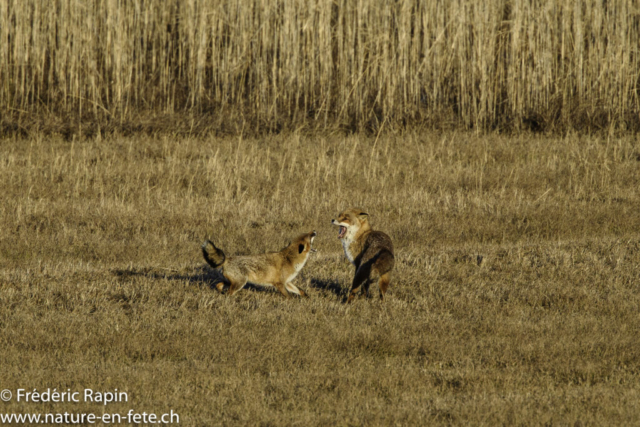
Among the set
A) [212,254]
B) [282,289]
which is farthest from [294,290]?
[212,254]

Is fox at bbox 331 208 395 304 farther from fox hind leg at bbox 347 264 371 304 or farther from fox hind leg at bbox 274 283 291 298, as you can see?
fox hind leg at bbox 274 283 291 298

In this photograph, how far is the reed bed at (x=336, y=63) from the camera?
17188 mm

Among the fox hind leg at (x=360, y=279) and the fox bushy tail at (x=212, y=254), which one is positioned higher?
the fox bushy tail at (x=212, y=254)

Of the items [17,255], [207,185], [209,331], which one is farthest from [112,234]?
[209,331]

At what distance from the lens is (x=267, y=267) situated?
24.9ft

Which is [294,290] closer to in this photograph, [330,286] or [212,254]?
[330,286]

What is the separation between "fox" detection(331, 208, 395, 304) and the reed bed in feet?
29.5

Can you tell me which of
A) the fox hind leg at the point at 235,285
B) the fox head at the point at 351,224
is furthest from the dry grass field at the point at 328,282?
the fox head at the point at 351,224

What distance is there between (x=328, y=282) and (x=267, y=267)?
1197 millimetres

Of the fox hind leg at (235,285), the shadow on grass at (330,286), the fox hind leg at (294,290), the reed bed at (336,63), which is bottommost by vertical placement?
the shadow on grass at (330,286)

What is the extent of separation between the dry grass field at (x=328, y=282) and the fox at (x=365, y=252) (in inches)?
9.9

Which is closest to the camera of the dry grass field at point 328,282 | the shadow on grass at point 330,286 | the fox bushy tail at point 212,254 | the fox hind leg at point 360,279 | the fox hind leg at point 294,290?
the dry grass field at point 328,282

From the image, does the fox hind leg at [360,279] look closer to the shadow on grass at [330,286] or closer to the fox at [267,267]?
the shadow on grass at [330,286]

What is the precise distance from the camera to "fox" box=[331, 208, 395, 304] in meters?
7.42
